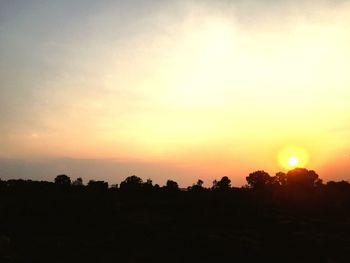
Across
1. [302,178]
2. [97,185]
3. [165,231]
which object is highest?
[302,178]

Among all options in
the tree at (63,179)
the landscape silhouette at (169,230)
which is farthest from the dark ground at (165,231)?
the tree at (63,179)

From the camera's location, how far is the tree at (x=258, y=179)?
473 feet

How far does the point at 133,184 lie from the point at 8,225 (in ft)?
235

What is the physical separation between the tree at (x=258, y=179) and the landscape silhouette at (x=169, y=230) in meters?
50.3

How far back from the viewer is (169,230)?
180ft

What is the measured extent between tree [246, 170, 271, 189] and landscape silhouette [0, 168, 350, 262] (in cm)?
5032

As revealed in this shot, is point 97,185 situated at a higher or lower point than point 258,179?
lower

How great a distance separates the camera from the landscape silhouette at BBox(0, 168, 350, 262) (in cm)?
4219

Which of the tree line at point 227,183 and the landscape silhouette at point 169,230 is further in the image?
the tree line at point 227,183

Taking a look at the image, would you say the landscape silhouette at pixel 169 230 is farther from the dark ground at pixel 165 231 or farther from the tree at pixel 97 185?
the tree at pixel 97 185

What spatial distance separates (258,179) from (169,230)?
98567mm

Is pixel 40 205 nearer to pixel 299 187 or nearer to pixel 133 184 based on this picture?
pixel 133 184

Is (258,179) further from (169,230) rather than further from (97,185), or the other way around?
(169,230)

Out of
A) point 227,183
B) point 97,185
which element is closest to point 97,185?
point 97,185
